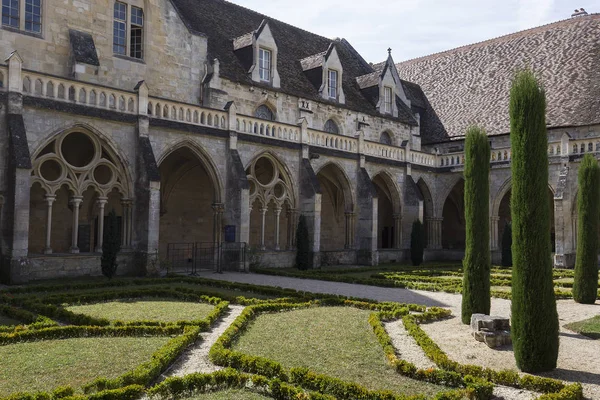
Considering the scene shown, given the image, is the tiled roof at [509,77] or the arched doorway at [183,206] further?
the tiled roof at [509,77]

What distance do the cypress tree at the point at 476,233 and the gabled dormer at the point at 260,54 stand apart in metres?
17.0

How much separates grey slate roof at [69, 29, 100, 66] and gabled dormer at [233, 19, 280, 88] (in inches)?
311

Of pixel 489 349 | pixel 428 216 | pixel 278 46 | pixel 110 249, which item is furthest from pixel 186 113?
pixel 428 216

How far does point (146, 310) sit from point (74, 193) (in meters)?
7.85

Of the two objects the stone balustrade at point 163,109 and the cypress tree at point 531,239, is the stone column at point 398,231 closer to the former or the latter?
the stone balustrade at point 163,109

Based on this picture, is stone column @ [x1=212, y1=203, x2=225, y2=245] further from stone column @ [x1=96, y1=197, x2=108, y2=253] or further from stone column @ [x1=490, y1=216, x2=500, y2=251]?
stone column @ [x1=490, y1=216, x2=500, y2=251]

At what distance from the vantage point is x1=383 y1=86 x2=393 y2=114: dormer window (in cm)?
3445

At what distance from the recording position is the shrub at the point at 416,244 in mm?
28484

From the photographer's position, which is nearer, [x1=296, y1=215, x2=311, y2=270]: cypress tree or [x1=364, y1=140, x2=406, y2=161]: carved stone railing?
[x1=296, y1=215, x2=311, y2=270]: cypress tree

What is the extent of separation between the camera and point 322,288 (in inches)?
690

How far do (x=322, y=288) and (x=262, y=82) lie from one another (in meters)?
13.7

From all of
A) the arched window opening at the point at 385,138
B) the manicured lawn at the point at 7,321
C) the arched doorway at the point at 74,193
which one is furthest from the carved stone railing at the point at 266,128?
the manicured lawn at the point at 7,321

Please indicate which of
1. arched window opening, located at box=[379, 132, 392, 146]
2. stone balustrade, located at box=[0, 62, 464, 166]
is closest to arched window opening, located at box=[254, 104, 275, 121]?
stone balustrade, located at box=[0, 62, 464, 166]

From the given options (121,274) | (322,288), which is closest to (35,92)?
(121,274)
